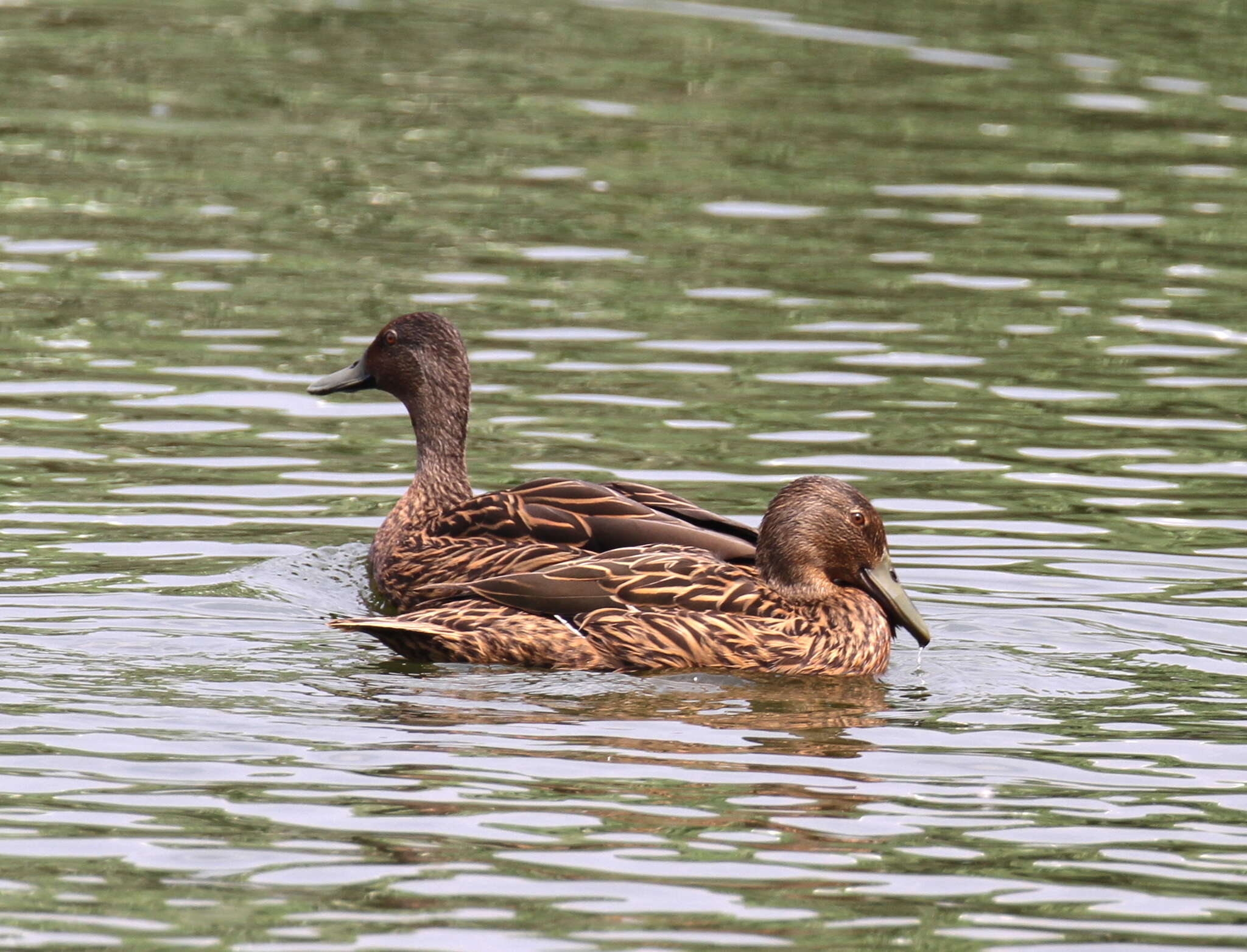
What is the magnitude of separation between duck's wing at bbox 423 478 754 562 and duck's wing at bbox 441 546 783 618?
0.16 m

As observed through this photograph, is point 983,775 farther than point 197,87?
No

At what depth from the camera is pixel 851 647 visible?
413 inches

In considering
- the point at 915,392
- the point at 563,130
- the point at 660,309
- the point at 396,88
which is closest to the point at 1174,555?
the point at 915,392

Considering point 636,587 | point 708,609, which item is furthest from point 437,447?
point 708,609

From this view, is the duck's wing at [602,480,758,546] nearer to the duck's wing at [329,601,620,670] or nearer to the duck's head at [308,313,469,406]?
the duck's wing at [329,601,620,670]

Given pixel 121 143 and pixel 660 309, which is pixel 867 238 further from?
pixel 121 143

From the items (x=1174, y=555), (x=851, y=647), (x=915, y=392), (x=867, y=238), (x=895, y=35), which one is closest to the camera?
(x=851, y=647)

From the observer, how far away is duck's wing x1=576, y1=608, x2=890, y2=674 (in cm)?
1029

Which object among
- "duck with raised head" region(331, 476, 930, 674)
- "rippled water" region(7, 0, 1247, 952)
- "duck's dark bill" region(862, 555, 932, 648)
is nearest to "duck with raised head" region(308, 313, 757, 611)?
"duck with raised head" region(331, 476, 930, 674)

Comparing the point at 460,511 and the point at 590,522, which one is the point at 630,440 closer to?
the point at 460,511

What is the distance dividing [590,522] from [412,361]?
2167mm

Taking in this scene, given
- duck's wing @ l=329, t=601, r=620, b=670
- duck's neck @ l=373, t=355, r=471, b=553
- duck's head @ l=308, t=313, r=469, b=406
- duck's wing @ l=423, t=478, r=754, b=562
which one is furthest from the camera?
duck's head @ l=308, t=313, r=469, b=406

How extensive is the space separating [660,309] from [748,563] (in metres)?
6.02

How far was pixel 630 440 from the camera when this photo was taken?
546 inches
